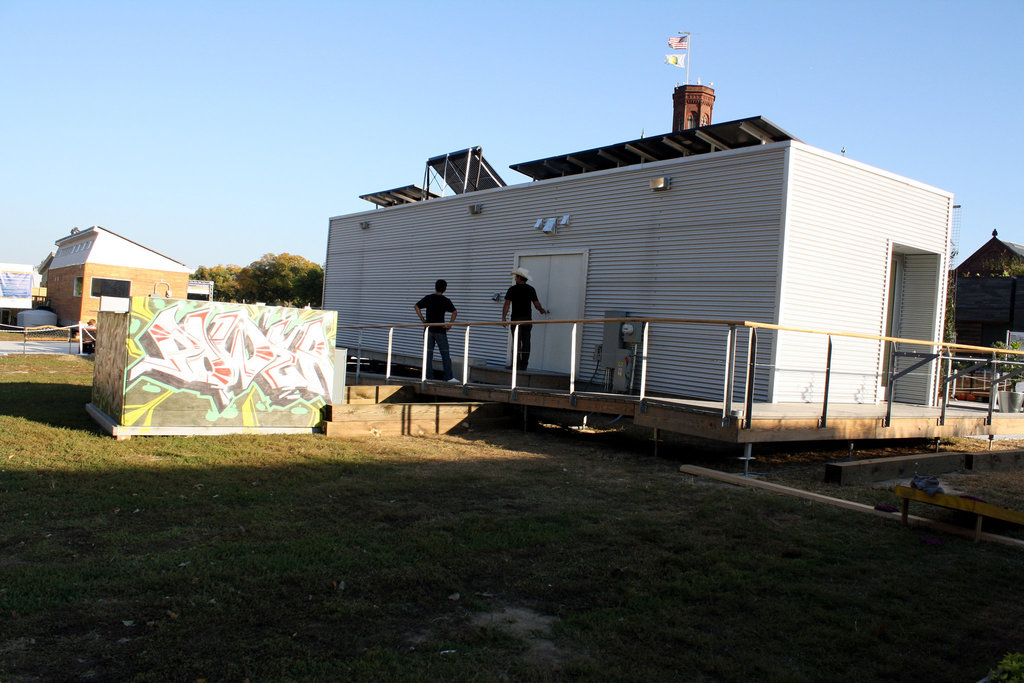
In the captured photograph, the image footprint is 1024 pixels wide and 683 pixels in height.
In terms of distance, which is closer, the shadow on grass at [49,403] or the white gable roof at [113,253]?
the shadow on grass at [49,403]

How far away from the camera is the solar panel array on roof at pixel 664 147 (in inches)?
431

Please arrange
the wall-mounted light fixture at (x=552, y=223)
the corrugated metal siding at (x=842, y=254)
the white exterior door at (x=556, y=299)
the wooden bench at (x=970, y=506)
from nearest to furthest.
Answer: the wooden bench at (x=970, y=506) < the corrugated metal siding at (x=842, y=254) < the white exterior door at (x=556, y=299) < the wall-mounted light fixture at (x=552, y=223)

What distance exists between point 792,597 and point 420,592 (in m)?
1.99

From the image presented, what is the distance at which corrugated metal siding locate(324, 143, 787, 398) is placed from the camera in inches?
376

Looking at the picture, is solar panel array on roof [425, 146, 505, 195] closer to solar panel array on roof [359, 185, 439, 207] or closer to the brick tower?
solar panel array on roof [359, 185, 439, 207]

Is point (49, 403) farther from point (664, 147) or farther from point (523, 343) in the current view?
point (664, 147)

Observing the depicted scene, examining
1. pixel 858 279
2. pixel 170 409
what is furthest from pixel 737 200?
pixel 170 409

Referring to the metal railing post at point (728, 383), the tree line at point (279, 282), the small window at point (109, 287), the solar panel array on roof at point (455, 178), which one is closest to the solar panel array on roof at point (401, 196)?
the solar panel array on roof at point (455, 178)

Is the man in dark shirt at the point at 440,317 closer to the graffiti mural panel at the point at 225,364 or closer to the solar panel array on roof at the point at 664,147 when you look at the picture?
the graffiti mural panel at the point at 225,364

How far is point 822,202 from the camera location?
31.1ft

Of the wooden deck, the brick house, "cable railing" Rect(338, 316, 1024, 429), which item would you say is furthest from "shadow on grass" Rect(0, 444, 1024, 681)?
the brick house

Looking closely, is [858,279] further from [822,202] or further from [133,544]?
[133,544]

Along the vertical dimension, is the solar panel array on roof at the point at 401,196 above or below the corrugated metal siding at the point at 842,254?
above

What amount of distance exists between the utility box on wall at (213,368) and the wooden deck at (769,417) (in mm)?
2320
